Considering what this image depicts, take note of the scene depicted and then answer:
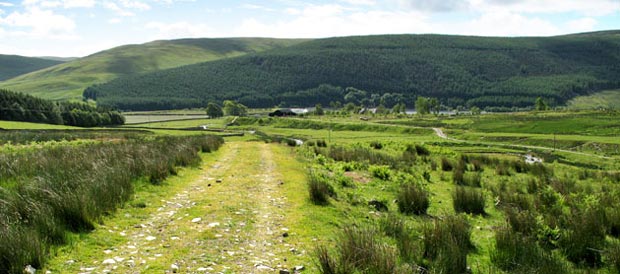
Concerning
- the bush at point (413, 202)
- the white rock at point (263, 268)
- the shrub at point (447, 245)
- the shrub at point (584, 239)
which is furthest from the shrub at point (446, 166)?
the white rock at point (263, 268)

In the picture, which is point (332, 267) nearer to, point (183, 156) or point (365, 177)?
point (365, 177)

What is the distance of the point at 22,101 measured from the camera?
314 feet

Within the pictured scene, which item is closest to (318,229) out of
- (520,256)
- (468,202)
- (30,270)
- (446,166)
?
(520,256)

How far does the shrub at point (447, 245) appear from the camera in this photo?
7.30 meters

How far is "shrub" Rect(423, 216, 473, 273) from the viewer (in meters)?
7.30

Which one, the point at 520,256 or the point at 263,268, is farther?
the point at 520,256

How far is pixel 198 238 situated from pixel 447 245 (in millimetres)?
4606

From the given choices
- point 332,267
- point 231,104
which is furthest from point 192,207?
point 231,104

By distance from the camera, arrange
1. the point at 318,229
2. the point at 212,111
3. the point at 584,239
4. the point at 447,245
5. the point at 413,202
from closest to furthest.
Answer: the point at 447,245
the point at 584,239
the point at 318,229
the point at 413,202
the point at 212,111

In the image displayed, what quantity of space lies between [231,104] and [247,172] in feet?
483

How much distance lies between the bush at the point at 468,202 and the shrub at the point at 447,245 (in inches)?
133

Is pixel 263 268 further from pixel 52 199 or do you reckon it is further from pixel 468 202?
pixel 468 202

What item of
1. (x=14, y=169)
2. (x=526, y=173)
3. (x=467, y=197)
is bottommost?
(x=526, y=173)

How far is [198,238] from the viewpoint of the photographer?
8305mm
